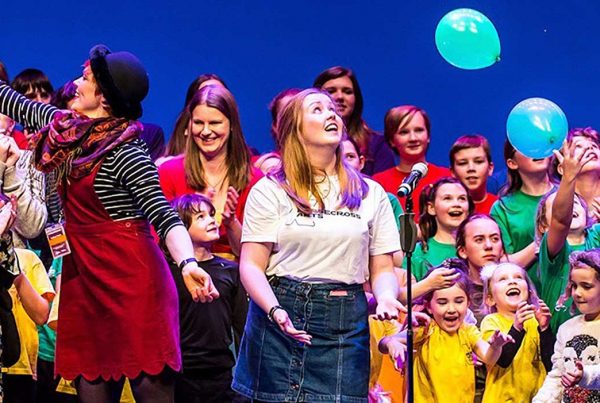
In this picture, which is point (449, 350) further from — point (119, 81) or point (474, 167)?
point (119, 81)

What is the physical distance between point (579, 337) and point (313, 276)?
1.35 metres

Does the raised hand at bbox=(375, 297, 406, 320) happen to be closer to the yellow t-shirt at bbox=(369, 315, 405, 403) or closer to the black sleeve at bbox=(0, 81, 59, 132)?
the yellow t-shirt at bbox=(369, 315, 405, 403)

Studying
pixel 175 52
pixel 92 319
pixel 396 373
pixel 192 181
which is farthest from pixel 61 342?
pixel 175 52

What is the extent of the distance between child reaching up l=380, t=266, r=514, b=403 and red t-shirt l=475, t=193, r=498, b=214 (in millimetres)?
1107

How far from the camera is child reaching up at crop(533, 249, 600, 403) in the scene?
496 centimetres

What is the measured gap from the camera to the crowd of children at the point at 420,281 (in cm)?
489

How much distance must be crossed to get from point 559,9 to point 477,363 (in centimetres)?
286

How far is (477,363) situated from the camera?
206 inches

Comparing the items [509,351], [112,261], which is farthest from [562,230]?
[112,261]

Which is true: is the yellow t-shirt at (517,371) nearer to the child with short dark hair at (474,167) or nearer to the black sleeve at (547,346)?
the black sleeve at (547,346)

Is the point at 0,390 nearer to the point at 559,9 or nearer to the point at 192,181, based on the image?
the point at 192,181

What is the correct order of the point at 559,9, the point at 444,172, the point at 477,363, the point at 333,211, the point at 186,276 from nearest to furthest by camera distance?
the point at 186,276 → the point at 333,211 → the point at 477,363 → the point at 444,172 → the point at 559,9

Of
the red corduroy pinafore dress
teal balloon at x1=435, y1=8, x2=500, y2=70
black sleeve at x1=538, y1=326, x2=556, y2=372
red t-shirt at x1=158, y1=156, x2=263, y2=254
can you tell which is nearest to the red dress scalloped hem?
the red corduroy pinafore dress

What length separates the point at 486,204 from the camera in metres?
6.43
